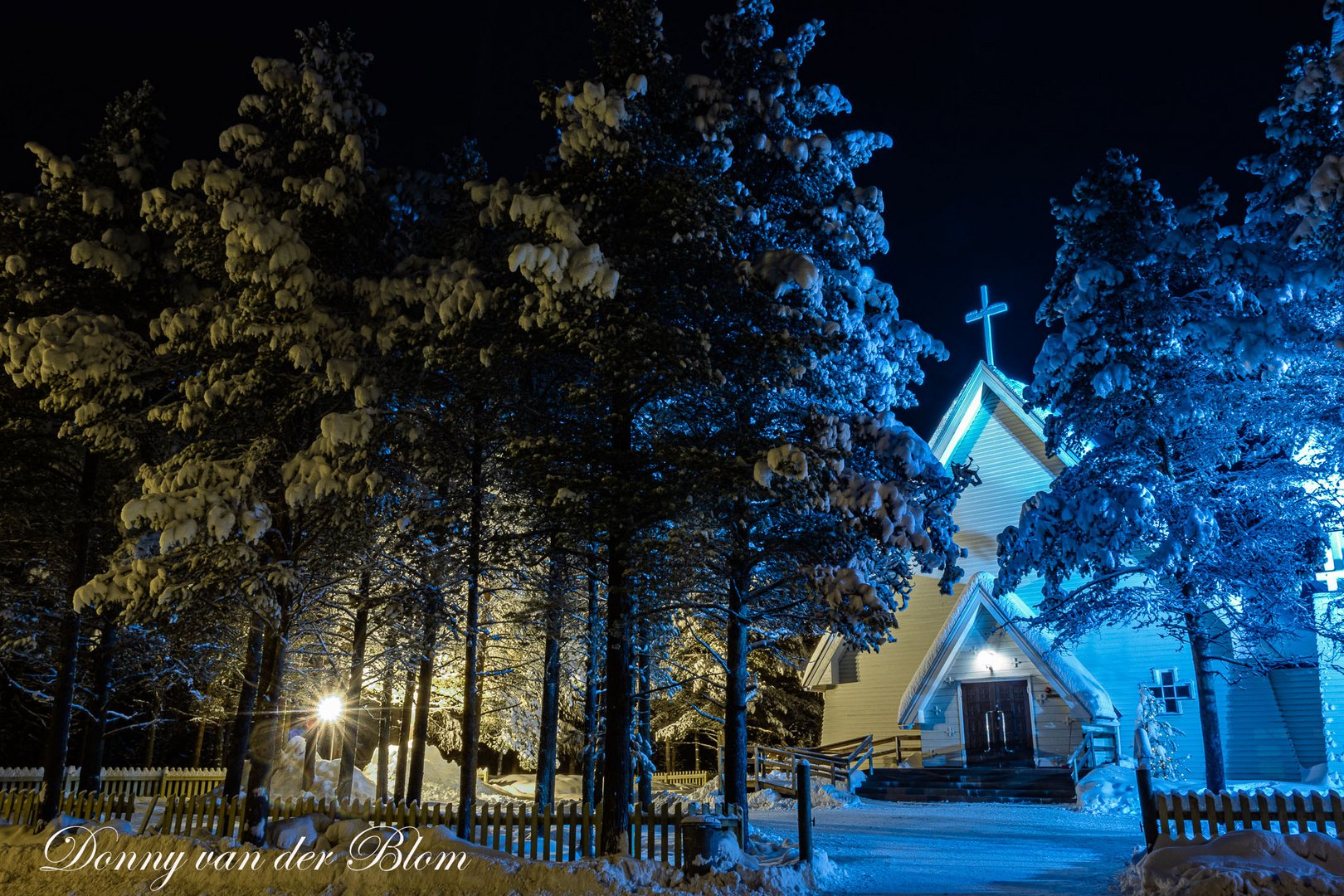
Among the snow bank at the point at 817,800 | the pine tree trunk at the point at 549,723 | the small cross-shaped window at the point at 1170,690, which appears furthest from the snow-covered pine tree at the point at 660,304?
the small cross-shaped window at the point at 1170,690

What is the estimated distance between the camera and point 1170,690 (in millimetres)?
22750

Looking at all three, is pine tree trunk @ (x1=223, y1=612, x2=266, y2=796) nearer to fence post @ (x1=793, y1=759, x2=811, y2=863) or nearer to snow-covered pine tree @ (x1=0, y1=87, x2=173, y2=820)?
snow-covered pine tree @ (x1=0, y1=87, x2=173, y2=820)

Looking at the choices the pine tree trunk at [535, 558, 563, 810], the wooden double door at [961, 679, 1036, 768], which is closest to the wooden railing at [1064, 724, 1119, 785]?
the wooden double door at [961, 679, 1036, 768]

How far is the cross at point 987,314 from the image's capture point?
93.1 feet

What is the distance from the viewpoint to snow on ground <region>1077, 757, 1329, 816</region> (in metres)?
18.9

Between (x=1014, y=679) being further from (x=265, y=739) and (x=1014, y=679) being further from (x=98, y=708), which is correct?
(x=98, y=708)

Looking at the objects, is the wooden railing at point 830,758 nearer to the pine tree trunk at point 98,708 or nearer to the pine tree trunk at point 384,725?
the pine tree trunk at point 384,725

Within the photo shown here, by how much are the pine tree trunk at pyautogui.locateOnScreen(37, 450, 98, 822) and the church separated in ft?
55.5

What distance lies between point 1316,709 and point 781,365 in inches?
637

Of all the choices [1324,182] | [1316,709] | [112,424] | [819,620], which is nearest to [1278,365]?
[1324,182]

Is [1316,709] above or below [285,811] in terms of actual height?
above

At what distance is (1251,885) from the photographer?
8.74 m

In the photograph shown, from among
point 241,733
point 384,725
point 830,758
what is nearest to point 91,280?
point 241,733

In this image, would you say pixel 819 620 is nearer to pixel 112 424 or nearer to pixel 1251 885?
pixel 1251 885
